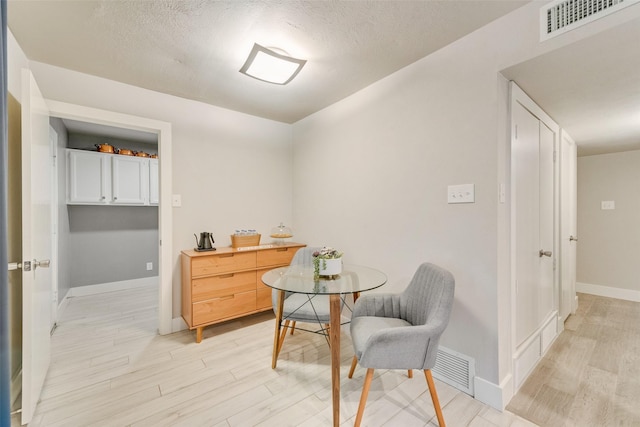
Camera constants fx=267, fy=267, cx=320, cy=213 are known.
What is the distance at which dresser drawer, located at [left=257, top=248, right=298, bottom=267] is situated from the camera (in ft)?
9.51

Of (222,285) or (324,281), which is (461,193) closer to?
(324,281)

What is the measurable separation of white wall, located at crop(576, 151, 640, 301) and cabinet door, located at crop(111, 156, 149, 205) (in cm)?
675

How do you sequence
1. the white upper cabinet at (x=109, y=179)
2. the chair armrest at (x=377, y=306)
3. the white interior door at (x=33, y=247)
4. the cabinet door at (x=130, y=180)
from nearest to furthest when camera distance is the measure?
1. the white interior door at (x=33, y=247)
2. the chair armrest at (x=377, y=306)
3. the white upper cabinet at (x=109, y=179)
4. the cabinet door at (x=130, y=180)

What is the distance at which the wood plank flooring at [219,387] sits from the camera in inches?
61.7

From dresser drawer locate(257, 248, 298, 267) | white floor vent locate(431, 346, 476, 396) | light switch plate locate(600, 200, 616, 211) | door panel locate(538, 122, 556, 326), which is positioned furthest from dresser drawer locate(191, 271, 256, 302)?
light switch plate locate(600, 200, 616, 211)

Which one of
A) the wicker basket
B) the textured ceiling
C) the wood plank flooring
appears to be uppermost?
the textured ceiling

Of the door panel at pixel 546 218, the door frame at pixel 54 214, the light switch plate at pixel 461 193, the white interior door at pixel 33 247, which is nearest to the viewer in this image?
the white interior door at pixel 33 247

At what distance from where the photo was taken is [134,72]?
7.57 feet

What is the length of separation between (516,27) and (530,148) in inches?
35.1

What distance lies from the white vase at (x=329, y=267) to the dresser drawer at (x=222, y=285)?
116 cm

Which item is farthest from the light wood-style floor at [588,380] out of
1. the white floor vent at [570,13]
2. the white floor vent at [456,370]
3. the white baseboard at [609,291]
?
the white floor vent at [570,13]

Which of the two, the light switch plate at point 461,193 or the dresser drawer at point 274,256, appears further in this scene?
Result: the dresser drawer at point 274,256

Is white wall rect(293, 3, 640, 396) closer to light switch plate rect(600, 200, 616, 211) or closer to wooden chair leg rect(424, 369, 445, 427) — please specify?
wooden chair leg rect(424, 369, 445, 427)

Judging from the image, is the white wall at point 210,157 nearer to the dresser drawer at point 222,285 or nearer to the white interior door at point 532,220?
the dresser drawer at point 222,285
